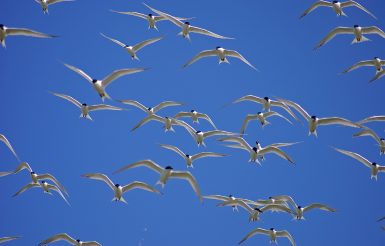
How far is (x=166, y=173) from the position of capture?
68.5 feet

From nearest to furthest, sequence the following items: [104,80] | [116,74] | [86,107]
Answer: [116,74] → [104,80] → [86,107]

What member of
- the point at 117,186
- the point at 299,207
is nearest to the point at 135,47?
the point at 117,186

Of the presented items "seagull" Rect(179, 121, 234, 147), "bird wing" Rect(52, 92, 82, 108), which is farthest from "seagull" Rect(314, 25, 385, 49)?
"bird wing" Rect(52, 92, 82, 108)

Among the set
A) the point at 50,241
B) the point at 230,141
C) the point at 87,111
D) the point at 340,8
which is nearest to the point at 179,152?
the point at 230,141

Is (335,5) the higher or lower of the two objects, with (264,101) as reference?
higher

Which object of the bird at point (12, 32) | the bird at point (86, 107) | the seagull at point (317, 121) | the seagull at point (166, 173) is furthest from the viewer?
the bird at point (86, 107)

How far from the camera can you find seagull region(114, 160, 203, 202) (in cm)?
1942

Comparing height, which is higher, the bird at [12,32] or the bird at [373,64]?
the bird at [373,64]

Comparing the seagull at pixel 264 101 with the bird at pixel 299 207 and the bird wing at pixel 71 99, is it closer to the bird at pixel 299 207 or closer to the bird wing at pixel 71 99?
the bird at pixel 299 207

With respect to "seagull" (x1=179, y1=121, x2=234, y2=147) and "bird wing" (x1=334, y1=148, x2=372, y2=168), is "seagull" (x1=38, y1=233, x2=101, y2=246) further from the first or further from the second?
"bird wing" (x1=334, y1=148, x2=372, y2=168)

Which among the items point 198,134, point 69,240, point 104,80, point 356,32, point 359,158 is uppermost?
point 356,32

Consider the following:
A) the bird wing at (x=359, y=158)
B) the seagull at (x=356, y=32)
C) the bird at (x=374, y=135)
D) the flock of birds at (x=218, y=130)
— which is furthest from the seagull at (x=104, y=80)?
the bird at (x=374, y=135)

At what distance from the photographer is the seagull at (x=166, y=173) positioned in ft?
63.7

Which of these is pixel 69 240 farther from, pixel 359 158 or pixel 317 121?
pixel 359 158
